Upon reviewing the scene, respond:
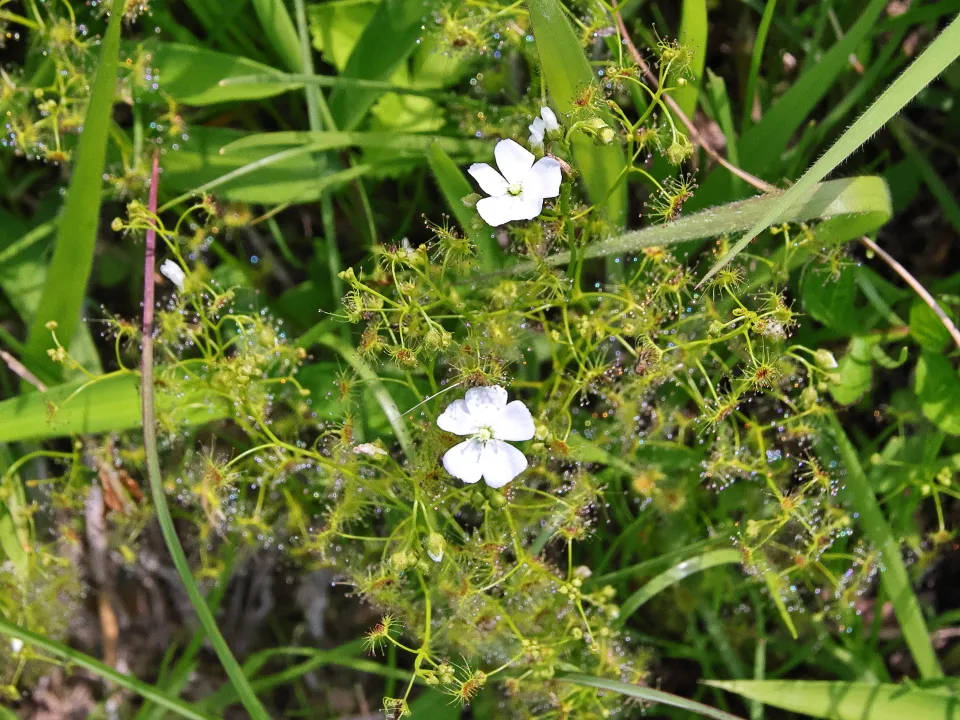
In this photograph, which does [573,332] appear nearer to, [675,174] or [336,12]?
[675,174]

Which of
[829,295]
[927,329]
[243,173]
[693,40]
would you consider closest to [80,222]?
[243,173]

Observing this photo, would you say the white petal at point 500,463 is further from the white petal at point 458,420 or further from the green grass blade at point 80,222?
the green grass blade at point 80,222

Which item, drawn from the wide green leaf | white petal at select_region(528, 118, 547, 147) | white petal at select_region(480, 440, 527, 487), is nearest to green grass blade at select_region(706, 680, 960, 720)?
white petal at select_region(480, 440, 527, 487)

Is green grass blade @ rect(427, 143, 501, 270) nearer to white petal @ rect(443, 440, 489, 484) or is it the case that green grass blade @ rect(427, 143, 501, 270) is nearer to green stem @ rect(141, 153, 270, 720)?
white petal @ rect(443, 440, 489, 484)

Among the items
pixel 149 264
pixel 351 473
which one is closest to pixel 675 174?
pixel 351 473

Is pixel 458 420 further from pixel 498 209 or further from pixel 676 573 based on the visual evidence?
pixel 676 573

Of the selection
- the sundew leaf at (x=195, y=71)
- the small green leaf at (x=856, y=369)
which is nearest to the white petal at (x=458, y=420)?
the small green leaf at (x=856, y=369)
